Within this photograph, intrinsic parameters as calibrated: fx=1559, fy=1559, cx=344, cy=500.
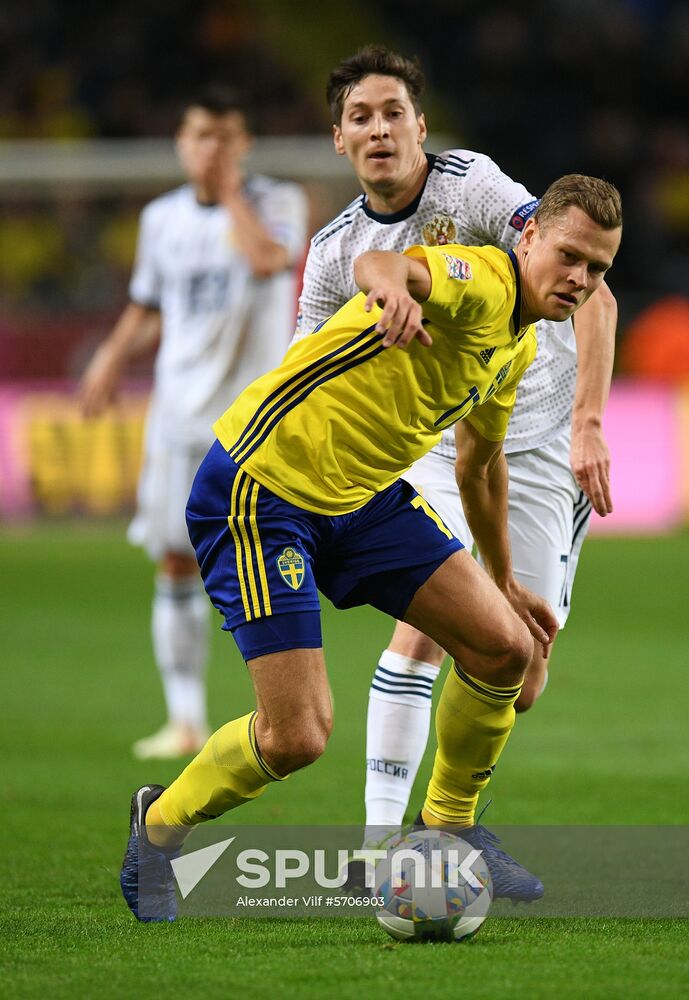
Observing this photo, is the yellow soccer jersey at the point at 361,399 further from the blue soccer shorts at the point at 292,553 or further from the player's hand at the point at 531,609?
the player's hand at the point at 531,609

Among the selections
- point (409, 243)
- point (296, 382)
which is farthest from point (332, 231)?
point (296, 382)

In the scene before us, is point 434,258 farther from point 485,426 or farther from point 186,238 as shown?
point 186,238

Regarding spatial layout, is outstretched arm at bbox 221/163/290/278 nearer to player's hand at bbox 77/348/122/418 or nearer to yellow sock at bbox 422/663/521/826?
player's hand at bbox 77/348/122/418

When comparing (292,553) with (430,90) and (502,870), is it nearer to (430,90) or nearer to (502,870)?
(502,870)

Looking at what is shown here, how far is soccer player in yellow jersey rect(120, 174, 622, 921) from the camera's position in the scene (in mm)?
3717

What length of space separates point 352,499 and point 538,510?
1.16 metres

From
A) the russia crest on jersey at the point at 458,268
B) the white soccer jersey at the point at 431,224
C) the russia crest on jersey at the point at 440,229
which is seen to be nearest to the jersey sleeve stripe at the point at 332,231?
the white soccer jersey at the point at 431,224

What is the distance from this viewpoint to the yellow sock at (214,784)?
3863 millimetres

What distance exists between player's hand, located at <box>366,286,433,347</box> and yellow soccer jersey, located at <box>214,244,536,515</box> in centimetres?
32

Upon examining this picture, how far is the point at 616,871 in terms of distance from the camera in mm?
4477

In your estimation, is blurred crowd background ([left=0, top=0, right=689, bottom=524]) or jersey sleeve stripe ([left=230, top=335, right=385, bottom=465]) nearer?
jersey sleeve stripe ([left=230, top=335, right=385, bottom=465])

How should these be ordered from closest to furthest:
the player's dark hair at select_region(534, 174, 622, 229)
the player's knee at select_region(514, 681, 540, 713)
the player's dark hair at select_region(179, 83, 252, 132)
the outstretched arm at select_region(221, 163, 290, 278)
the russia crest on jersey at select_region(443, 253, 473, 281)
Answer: the russia crest on jersey at select_region(443, 253, 473, 281) → the player's dark hair at select_region(534, 174, 622, 229) → the player's knee at select_region(514, 681, 540, 713) → the player's dark hair at select_region(179, 83, 252, 132) → the outstretched arm at select_region(221, 163, 290, 278)

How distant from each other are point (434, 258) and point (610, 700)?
4.47m

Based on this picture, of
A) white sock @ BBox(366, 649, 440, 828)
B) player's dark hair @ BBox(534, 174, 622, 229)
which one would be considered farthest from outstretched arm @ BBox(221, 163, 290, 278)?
player's dark hair @ BBox(534, 174, 622, 229)
